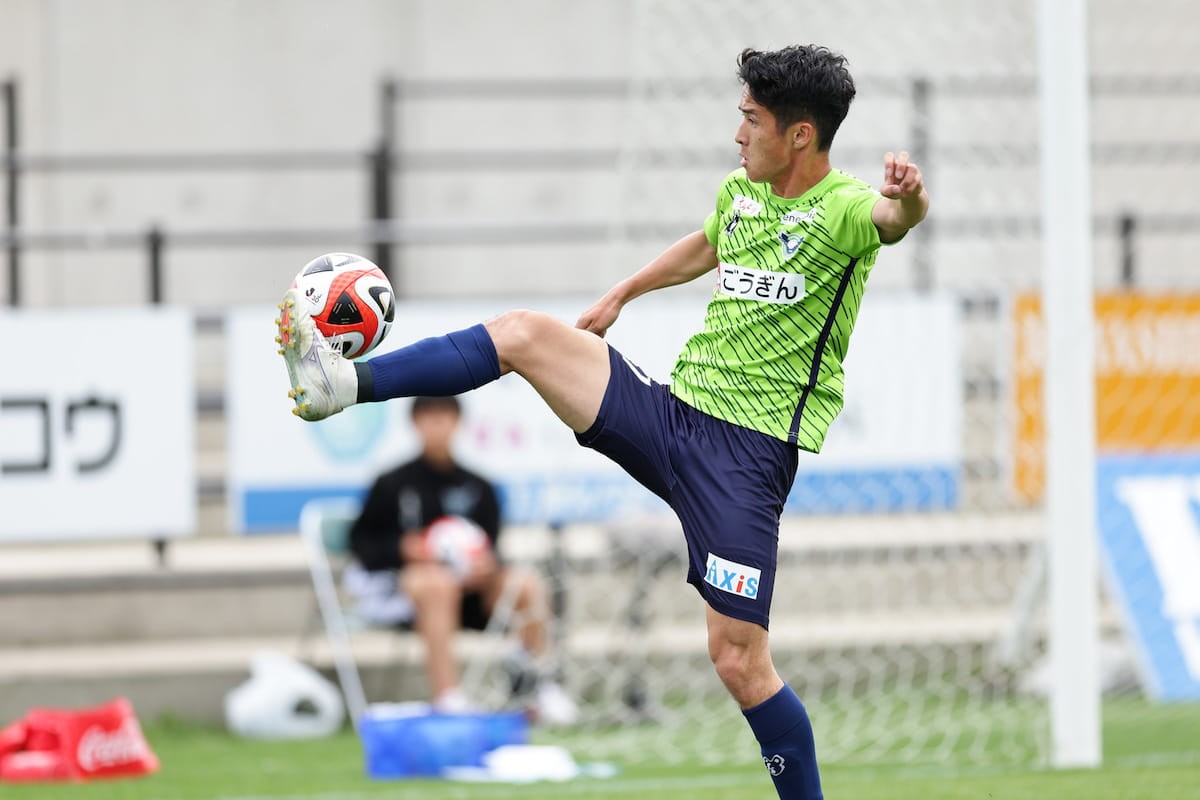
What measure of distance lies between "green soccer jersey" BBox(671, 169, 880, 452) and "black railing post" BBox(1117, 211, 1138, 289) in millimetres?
5657

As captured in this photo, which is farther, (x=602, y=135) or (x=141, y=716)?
(x=602, y=135)

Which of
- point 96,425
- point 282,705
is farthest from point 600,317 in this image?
point 96,425

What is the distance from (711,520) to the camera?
4434 millimetres

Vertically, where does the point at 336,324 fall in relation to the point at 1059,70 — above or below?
below

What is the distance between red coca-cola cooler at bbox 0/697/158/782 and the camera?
680 cm

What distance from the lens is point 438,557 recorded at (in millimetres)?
8008

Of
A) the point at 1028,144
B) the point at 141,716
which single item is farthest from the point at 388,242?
the point at 1028,144

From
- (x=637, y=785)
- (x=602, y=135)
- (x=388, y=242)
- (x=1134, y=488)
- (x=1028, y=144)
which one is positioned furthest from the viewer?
(x=602, y=135)

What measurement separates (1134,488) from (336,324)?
5.05 m

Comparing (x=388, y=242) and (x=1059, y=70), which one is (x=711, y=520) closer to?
(x=1059, y=70)

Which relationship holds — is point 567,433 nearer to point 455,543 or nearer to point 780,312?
point 455,543

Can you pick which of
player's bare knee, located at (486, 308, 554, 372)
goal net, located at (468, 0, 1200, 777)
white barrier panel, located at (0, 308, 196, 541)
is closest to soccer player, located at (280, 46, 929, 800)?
player's bare knee, located at (486, 308, 554, 372)

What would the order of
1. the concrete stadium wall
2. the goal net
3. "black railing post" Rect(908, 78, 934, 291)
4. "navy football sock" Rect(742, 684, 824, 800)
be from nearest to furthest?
1. "navy football sock" Rect(742, 684, 824, 800)
2. the goal net
3. "black railing post" Rect(908, 78, 934, 291)
4. the concrete stadium wall

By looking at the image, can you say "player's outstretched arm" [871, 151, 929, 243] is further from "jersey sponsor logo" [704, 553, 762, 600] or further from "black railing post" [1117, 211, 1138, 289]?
"black railing post" [1117, 211, 1138, 289]
